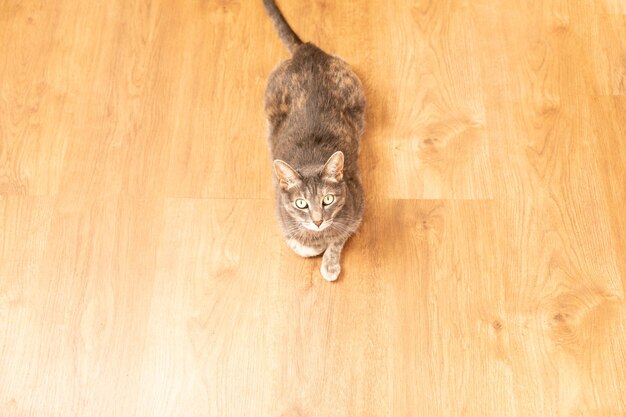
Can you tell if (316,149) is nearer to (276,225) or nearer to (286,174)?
(286,174)

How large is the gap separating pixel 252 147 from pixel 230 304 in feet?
1.93

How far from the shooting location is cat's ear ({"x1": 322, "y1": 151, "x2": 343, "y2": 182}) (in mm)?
1606

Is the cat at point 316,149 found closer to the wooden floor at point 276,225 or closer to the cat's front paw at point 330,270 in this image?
the cat's front paw at point 330,270

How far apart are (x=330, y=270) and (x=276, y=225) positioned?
0.85 ft

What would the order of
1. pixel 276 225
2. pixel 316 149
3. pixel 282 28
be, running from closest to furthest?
1. pixel 316 149
2. pixel 276 225
3. pixel 282 28

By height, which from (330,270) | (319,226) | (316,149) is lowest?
(330,270)

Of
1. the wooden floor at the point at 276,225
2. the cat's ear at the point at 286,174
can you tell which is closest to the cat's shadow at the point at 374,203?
the wooden floor at the point at 276,225

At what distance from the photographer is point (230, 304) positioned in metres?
1.85

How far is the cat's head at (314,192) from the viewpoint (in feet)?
5.37

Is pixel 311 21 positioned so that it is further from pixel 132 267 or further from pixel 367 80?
Result: pixel 132 267

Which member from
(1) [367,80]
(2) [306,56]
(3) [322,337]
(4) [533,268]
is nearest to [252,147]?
(2) [306,56]

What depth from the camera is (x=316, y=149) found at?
179cm

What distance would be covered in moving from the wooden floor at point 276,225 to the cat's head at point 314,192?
0.83ft

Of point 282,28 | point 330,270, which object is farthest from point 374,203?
point 282,28
